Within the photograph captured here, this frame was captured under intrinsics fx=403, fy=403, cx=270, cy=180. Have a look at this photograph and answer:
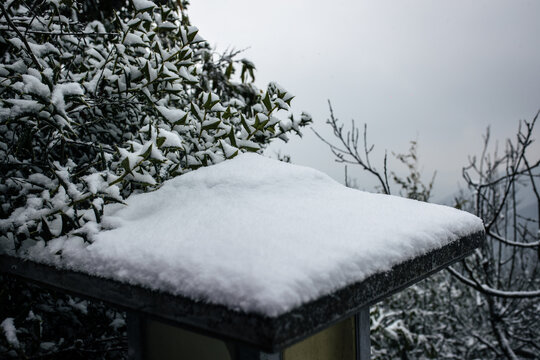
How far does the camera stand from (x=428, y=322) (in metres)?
8.08

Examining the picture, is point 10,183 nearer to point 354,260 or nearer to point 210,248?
point 210,248

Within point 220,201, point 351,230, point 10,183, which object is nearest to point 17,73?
point 10,183

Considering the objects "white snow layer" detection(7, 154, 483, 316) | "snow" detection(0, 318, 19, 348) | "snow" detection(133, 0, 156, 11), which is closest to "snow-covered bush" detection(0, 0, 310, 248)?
"snow" detection(133, 0, 156, 11)

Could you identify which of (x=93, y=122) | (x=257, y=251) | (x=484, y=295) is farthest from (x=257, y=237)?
(x=484, y=295)

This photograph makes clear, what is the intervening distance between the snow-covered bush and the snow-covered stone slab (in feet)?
0.41

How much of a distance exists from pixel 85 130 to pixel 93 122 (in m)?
0.37

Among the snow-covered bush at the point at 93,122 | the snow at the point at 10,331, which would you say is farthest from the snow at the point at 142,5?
the snow at the point at 10,331

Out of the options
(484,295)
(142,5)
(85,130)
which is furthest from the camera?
(484,295)

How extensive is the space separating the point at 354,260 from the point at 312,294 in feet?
0.64

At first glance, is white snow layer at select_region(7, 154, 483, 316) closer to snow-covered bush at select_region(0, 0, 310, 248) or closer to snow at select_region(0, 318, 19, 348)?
snow-covered bush at select_region(0, 0, 310, 248)

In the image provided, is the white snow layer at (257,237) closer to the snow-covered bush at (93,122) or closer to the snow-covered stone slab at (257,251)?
the snow-covered stone slab at (257,251)

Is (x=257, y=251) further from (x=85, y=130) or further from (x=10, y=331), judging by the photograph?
(x=85, y=130)

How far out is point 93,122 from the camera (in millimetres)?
1919

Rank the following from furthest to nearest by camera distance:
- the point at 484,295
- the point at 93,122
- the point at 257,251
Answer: the point at 484,295 < the point at 93,122 < the point at 257,251
